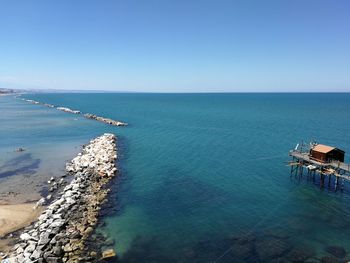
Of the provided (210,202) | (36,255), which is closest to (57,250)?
(36,255)

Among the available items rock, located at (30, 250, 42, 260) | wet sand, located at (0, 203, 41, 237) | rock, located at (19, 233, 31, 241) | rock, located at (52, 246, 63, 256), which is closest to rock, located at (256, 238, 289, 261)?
rock, located at (52, 246, 63, 256)

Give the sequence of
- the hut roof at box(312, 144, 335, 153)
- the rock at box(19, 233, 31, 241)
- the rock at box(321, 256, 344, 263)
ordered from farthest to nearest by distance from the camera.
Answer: the hut roof at box(312, 144, 335, 153), the rock at box(19, 233, 31, 241), the rock at box(321, 256, 344, 263)

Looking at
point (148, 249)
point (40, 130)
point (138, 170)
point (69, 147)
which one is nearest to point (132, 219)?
point (148, 249)

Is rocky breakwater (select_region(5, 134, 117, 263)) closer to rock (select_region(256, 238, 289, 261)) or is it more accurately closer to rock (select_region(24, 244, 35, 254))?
rock (select_region(24, 244, 35, 254))

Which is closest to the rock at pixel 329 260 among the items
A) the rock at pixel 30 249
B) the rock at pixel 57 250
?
the rock at pixel 57 250

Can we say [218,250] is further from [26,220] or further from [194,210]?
[26,220]

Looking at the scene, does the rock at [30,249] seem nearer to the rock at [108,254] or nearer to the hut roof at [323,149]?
the rock at [108,254]

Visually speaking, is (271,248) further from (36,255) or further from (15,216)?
(15,216)
